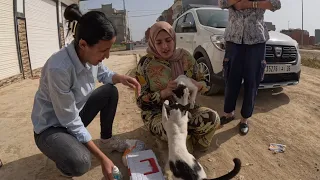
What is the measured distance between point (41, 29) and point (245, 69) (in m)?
9.06

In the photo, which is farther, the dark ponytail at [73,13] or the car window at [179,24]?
the car window at [179,24]

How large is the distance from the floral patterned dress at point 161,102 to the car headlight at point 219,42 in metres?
1.66

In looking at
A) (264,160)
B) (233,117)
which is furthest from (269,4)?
(264,160)

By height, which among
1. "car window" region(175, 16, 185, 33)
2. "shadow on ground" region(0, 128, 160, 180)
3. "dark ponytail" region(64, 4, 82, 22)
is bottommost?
"shadow on ground" region(0, 128, 160, 180)

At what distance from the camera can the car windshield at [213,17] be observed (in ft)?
16.9

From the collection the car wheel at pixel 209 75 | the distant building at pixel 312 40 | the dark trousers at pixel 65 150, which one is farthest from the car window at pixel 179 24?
the distant building at pixel 312 40

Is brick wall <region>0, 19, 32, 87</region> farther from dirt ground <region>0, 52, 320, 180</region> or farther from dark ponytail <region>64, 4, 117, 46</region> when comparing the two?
dark ponytail <region>64, 4, 117, 46</region>

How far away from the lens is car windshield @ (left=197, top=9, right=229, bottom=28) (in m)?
5.15

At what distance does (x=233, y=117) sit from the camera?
3785 mm

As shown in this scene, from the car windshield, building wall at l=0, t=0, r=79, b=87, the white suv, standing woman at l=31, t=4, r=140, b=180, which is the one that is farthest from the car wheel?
building wall at l=0, t=0, r=79, b=87

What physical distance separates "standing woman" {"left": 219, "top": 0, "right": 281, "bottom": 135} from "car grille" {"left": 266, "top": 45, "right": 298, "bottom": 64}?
1103mm

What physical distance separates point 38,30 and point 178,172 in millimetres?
9440

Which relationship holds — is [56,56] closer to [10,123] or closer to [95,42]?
[95,42]

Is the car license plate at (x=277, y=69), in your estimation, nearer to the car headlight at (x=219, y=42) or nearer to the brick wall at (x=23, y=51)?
the car headlight at (x=219, y=42)
